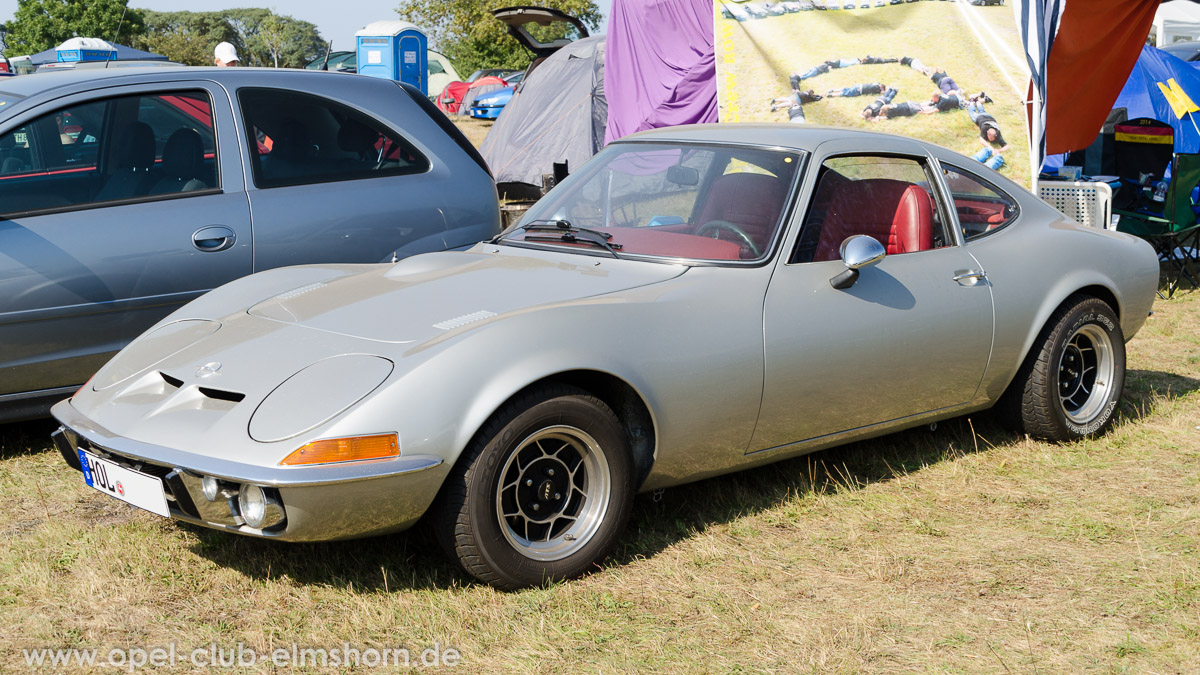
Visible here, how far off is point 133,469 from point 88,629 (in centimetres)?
45

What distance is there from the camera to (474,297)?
338 cm

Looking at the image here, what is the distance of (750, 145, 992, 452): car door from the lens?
364 centimetres

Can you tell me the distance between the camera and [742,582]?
3320 millimetres

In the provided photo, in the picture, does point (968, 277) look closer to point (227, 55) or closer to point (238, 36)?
point (227, 55)

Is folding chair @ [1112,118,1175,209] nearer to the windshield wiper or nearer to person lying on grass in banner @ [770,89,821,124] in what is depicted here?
person lying on grass in banner @ [770,89,821,124]

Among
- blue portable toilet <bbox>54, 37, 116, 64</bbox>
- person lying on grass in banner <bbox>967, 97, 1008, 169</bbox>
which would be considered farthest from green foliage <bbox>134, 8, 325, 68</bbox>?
person lying on grass in banner <bbox>967, 97, 1008, 169</bbox>

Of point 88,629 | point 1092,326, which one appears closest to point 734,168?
point 1092,326

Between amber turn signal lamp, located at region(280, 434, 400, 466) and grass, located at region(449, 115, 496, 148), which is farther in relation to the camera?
grass, located at region(449, 115, 496, 148)

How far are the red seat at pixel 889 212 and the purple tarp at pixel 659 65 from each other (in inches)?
240

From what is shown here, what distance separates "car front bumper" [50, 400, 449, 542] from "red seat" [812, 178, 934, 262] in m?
1.97

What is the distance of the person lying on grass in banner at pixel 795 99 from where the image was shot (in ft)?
29.9

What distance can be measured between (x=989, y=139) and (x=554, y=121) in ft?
19.0

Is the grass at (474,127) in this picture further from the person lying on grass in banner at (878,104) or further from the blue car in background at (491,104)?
the person lying on grass in banner at (878,104)

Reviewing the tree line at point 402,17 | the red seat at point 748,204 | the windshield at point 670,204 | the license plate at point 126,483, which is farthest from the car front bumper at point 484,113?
the license plate at point 126,483
